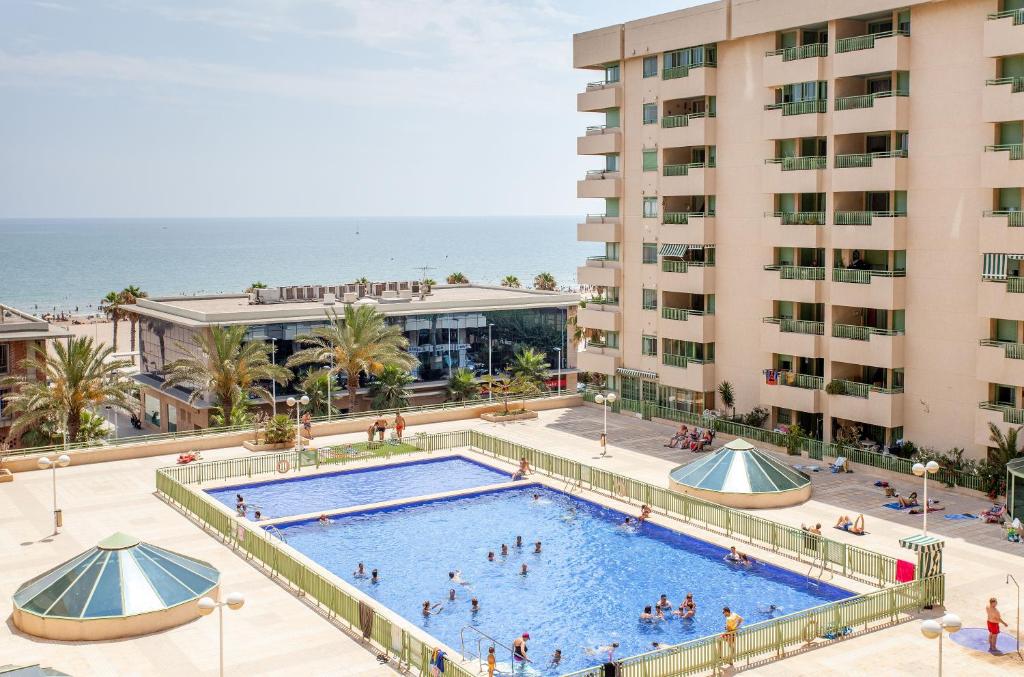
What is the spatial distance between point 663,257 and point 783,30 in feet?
43.0

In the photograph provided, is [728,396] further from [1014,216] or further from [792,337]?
[1014,216]

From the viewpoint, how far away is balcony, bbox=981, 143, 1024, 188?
3938 centimetres

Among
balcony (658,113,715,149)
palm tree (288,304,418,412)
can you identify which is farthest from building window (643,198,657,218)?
palm tree (288,304,418,412)

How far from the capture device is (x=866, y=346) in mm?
45781

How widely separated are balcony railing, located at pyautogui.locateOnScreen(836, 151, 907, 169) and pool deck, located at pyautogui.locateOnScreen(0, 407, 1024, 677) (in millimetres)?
12976

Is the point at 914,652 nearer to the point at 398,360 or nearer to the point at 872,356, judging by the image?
the point at 872,356

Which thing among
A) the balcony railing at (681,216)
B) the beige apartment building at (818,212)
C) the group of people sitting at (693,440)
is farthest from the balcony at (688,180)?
the group of people sitting at (693,440)

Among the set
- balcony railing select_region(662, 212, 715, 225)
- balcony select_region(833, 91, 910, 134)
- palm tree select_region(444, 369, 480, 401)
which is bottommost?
palm tree select_region(444, 369, 480, 401)

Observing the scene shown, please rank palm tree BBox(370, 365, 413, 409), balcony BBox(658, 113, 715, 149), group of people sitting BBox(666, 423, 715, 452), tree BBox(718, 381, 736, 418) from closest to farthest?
group of people sitting BBox(666, 423, 715, 452)
balcony BBox(658, 113, 715, 149)
tree BBox(718, 381, 736, 418)
palm tree BBox(370, 365, 413, 409)

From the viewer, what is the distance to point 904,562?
31.0 meters

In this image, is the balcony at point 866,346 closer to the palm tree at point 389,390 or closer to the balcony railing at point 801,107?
the balcony railing at point 801,107

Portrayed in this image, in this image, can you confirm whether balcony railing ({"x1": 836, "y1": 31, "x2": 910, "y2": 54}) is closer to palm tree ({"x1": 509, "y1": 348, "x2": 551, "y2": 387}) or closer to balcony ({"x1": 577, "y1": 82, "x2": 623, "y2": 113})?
balcony ({"x1": 577, "y1": 82, "x2": 623, "y2": 113})

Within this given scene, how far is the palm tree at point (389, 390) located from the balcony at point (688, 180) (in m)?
18.0

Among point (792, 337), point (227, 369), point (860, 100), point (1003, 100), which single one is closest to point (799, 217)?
point (792, 337)
